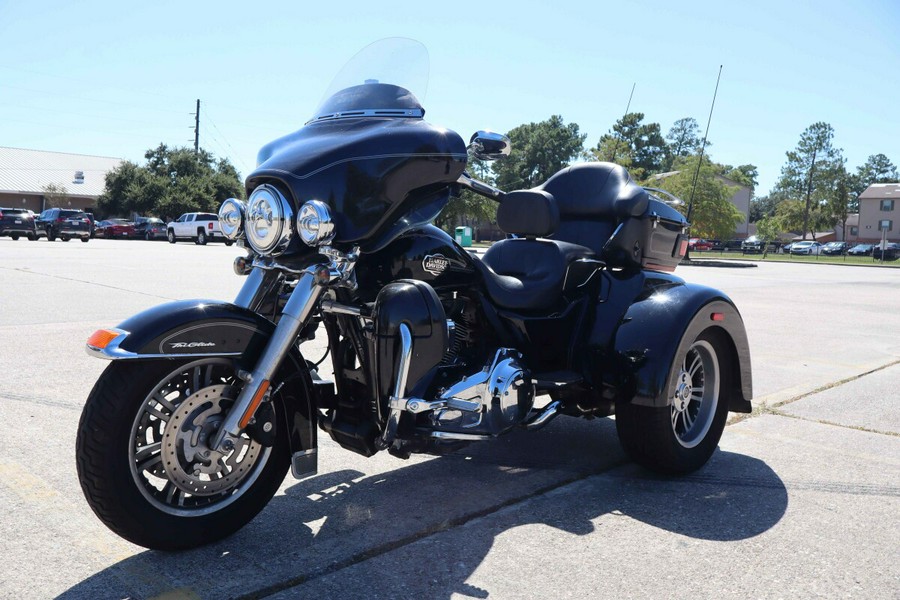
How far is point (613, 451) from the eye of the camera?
14.8 feet

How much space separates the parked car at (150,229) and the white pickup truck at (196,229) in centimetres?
427

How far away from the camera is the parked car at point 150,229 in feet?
144

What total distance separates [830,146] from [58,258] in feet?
292

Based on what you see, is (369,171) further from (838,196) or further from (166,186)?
(838,196)

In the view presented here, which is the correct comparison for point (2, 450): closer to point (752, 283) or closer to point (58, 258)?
point (58, 258)

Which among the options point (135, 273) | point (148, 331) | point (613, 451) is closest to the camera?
point (148, 331)

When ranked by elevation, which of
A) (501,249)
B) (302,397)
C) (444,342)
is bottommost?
(302,397)

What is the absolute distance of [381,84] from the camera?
3557mm

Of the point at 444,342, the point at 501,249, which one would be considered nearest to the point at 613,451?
the point at 501,249

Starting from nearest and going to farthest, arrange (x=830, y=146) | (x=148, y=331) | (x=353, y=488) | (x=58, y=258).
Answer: (x=148, y=331), (x=353, y=488), (x=58, y=258), (x=830, y=146)

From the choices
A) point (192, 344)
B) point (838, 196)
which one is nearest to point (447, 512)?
point (192, 344)

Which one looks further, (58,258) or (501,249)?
(58,258)

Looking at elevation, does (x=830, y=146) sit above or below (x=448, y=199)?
above

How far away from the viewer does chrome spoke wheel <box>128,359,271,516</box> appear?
2789 millimetres
